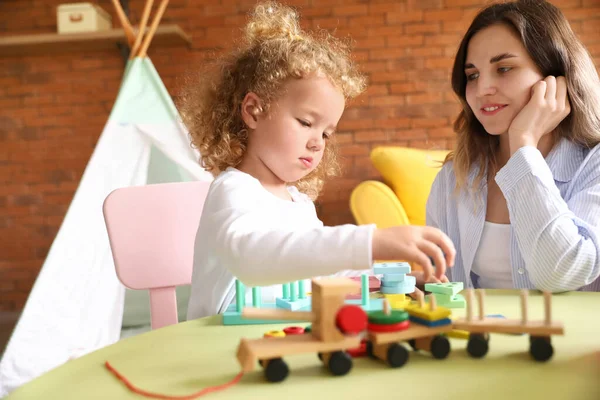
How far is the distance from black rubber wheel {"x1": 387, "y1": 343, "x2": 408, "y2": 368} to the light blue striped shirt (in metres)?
0.51

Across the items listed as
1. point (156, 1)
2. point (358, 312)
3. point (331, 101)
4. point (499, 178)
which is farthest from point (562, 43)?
point (156, 1)

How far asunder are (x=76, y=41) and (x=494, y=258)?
9.17ft

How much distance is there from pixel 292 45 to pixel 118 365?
70cm

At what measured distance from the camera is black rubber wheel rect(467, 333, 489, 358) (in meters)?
0.53

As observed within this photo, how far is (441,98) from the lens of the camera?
10.8 ft

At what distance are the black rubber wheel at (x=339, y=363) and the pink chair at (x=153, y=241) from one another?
2.21 ft

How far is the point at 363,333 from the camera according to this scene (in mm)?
521

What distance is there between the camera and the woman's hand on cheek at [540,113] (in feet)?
3.57

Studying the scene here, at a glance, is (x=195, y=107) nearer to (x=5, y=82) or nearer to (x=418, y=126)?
(x=418, y=126)

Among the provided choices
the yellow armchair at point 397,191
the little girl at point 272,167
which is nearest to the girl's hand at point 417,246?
the little girl at point 272,167

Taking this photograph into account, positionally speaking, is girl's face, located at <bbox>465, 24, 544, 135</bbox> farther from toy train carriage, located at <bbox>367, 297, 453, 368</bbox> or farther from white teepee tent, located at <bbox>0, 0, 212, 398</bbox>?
white teepee tent, located at <bbox>0, 0, 212, 398</bbox>

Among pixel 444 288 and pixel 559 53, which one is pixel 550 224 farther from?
pixel 559 53

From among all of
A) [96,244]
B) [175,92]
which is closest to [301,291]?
[96,244]

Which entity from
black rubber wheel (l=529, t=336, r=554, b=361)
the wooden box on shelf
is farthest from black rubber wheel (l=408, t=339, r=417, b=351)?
the wooden box on shelf
